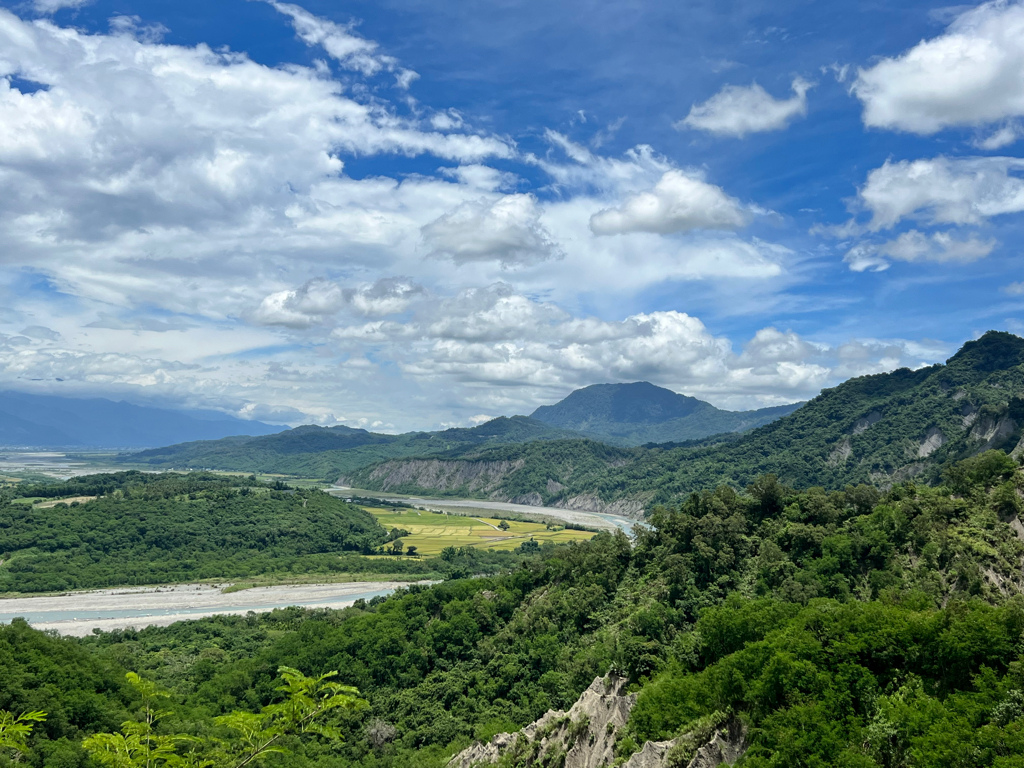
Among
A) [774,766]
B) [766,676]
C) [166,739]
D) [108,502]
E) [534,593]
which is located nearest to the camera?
[166,739]

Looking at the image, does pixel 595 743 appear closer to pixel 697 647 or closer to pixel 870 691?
pixel 697 647

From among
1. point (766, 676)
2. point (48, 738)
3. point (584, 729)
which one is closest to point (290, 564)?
point (48, 738)

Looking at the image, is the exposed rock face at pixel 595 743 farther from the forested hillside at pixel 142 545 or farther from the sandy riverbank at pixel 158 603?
the forested hillside at pixel 142 545

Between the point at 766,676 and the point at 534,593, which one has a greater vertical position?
the point at 766,676

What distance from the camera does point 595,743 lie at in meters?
44.5

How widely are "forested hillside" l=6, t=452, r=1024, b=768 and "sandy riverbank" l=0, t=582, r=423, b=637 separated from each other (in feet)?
56.7

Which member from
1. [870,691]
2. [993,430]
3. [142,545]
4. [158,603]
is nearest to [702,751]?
[870,691]

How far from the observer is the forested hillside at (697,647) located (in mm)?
33094

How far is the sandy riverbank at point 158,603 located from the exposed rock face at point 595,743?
81.0 meters

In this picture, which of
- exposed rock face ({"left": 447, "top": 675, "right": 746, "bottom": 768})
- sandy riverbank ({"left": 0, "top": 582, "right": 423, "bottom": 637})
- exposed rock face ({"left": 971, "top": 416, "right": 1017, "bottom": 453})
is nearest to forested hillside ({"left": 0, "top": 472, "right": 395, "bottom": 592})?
sandy riverbank ({"left": 0, "top": 582, "right": 423, "bottom": 637})

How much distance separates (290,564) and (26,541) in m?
61.0

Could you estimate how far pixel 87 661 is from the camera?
6525 cm

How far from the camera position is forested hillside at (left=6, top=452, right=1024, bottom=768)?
109ft

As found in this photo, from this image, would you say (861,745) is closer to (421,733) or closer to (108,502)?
(421,733)
